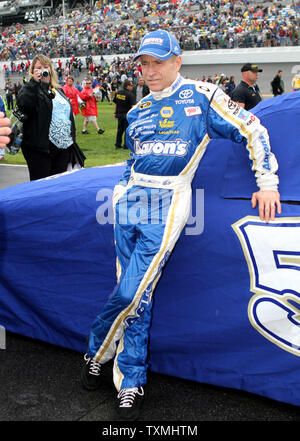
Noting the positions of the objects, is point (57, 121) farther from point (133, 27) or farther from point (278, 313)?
point (133, 27)

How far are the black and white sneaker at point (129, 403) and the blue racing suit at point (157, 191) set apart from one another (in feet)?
0.11

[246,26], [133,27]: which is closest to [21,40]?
[133,27]

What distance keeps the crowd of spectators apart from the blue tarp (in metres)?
31.8

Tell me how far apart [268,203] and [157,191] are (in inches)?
20.1

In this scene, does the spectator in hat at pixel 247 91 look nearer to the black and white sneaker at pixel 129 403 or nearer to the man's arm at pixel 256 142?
the man's arm at pixel 256 142

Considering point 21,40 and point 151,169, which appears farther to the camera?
point 21,40

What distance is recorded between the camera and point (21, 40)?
176 ft

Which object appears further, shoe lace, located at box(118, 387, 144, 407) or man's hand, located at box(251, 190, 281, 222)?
shoe lace, located at box(118, 387, 144, 407)

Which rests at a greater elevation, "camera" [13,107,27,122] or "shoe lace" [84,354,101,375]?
"camera" [13,107,27,122]

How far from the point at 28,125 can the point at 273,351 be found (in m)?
2.99

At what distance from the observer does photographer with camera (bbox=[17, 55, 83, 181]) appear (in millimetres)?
4195

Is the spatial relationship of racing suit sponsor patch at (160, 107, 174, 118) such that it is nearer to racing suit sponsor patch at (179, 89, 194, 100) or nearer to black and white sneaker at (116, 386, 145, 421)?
racing suit sponsor patch at (179, 89, 194, 100)

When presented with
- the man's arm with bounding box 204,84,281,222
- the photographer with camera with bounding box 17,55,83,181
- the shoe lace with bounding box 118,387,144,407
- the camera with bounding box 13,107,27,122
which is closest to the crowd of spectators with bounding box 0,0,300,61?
the photographer with camera with bounding box 17,55,83,181

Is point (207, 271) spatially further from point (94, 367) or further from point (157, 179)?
point (94, 367)
